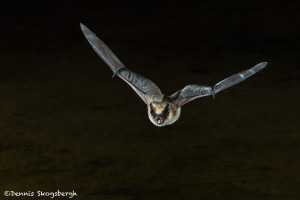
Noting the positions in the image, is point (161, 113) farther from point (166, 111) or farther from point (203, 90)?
point (203, 90)

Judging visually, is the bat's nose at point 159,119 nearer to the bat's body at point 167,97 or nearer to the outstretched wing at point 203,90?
the bat's body at point 167,97

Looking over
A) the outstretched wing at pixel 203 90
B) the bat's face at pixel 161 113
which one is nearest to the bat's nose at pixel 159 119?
the bat's face at pixel 161 113

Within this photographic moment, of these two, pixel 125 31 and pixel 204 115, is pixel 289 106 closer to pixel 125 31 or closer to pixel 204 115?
pixel 204 115

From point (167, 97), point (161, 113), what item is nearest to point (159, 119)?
point (161, 113)

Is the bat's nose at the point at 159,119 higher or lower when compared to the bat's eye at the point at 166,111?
lower

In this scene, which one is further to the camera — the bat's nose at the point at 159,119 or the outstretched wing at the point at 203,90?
the outstretched wing at the point at 203,90

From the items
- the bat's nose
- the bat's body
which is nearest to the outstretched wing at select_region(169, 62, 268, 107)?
the bat's body

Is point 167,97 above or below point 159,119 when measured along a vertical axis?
above

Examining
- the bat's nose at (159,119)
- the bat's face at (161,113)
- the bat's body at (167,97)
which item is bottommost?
the bat's nose at (159,119)
